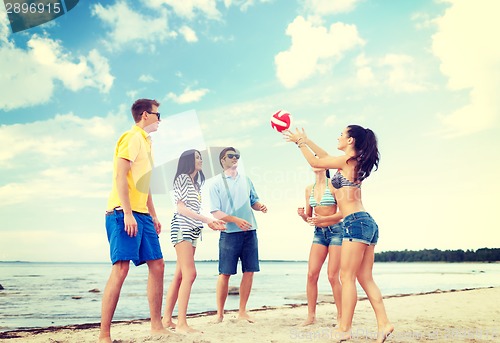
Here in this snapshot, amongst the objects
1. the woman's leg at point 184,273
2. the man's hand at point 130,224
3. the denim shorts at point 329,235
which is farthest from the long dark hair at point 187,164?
the denim shorts at point 329,235

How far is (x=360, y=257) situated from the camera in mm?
4645

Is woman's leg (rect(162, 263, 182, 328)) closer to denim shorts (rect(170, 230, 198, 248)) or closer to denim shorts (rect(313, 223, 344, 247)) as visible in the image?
denim shorts (rect(170, 230, 198, 248))

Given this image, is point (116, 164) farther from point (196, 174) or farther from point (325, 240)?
point (325, 240)

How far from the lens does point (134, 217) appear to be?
458 cm

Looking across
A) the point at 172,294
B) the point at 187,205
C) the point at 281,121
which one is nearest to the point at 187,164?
the point at 187,205

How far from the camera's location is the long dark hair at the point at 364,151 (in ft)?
15.5

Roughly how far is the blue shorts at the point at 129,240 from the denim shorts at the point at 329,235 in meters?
2.07

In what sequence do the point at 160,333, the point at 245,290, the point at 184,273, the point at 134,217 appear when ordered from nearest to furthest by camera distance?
1. the point at 134,217
2. the point at 160,333
3. the point at 184,273
4. the point at 245,290

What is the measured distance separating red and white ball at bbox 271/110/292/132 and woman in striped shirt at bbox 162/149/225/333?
1047mm

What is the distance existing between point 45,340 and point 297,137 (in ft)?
12.3

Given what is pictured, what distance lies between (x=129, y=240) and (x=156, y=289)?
0.73 m

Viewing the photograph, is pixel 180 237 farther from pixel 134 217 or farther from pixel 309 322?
pixel 309 322

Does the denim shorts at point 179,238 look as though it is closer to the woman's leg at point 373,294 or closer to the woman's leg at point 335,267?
the woman's leg at point 335,267

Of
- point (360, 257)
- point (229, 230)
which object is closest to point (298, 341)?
point (360, 257)
